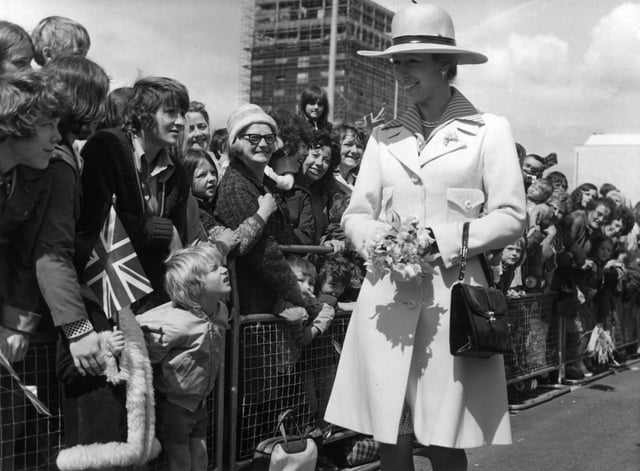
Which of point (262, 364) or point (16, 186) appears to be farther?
point (262, 364)

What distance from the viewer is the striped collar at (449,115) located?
3.76 meters

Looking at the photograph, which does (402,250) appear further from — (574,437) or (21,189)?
(574,437)

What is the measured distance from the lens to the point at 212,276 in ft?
12.8

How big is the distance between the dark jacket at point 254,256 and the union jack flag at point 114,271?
1018 millimetres

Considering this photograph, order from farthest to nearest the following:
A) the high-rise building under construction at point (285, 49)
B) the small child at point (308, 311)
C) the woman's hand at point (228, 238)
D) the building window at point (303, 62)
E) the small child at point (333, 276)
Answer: the building window at point (303, 62)
the high-rise building under construction at point (285, 49)
the small child at point (333, 276)
the small child at point (308, 311)
the woman's hand at point (228, 238)

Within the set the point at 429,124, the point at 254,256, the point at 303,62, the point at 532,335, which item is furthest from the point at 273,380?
the point at 303,62

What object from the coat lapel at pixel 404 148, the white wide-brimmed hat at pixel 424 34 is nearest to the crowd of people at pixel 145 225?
the coat lapel at pixel 404 148

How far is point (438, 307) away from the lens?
363 centimetres

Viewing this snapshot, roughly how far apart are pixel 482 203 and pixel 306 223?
222 centimetres

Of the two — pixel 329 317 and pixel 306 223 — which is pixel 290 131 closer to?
pixel 306 223

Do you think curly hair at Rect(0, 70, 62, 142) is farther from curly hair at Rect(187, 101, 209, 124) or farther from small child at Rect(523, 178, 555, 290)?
small child at Rect(523, 178, 555, 290)

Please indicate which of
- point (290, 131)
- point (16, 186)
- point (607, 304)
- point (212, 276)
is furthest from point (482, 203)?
point (607, 304)

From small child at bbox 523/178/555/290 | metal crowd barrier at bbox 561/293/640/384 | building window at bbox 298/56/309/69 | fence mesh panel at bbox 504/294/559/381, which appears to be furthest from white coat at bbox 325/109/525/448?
building window at bbox 298/56/309/69

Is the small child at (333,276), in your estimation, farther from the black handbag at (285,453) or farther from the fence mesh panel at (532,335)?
the fence mesh panel at (532,335)
